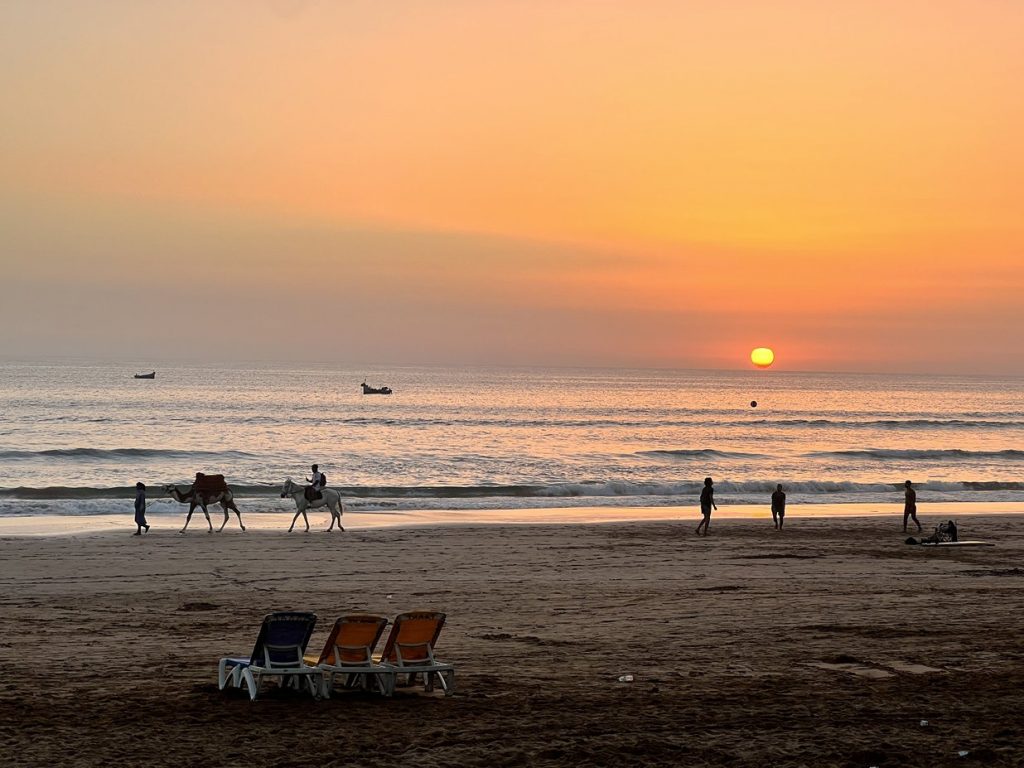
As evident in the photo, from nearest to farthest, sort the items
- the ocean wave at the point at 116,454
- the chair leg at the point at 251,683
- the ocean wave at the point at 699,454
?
the chair leg at the point at 251,683 < the ocean wave at the point at 116,454 < the ocean wave at the point at 699,454

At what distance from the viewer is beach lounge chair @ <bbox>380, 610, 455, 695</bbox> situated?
9945mm

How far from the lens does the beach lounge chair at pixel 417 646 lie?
9.95 meters

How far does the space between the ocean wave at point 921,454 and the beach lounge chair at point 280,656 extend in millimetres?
57783

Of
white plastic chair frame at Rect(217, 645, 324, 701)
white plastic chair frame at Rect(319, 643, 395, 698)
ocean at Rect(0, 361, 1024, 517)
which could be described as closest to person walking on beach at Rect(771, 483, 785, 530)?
ocean at Rect(0, 361, 1024, 517)

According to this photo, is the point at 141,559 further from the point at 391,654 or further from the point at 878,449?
the point at 878,449

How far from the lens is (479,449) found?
62406 mm

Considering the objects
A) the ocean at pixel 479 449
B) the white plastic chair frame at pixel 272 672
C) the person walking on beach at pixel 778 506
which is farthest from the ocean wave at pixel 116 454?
the white plastic chair frame at pixel 272 672

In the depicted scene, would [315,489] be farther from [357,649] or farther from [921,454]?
[921,454]

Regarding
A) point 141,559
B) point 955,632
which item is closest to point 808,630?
point 955,632

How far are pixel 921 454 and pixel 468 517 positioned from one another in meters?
41.6

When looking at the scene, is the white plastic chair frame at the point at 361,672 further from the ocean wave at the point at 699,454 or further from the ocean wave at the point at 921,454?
the ocean wave at the point at 921,454

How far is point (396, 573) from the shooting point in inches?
752

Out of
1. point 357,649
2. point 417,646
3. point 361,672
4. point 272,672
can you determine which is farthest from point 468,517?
point 272,672

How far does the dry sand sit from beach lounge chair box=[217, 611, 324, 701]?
184 millimetres
